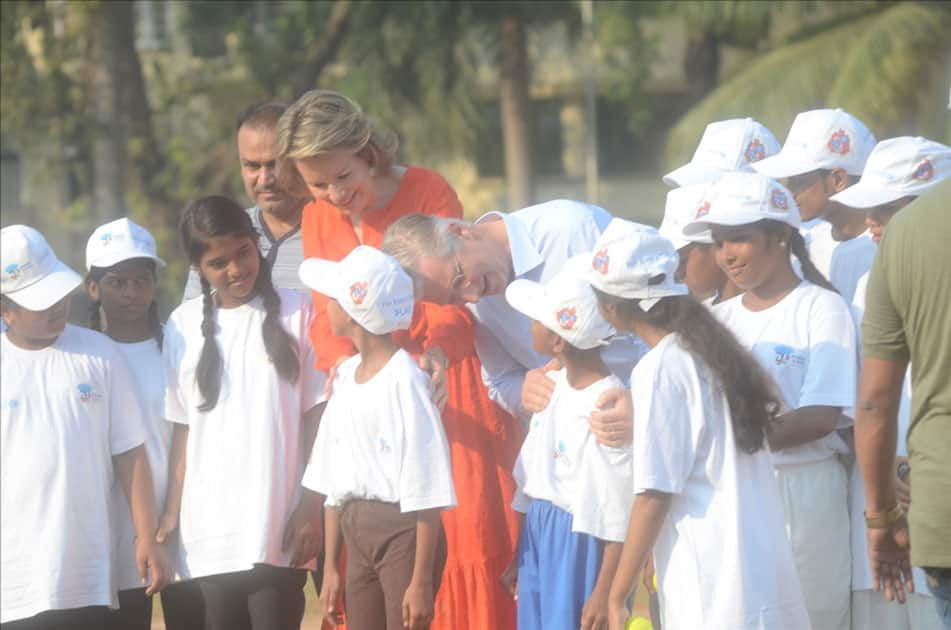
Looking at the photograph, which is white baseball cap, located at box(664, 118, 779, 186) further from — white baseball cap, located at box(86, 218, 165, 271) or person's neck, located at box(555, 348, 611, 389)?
white baseball cap, located at box(86, 218, 165, 271)

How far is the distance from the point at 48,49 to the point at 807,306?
52.4ft

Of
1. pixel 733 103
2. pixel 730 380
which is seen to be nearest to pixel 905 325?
pixel 730 380

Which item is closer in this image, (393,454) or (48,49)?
(393,454)

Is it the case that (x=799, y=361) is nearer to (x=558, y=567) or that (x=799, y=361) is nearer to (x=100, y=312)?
(x=558, y=567)

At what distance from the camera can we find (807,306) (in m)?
4.77

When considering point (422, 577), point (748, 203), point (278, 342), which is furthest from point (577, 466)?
point (278, 342)

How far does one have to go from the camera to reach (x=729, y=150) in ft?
19.4

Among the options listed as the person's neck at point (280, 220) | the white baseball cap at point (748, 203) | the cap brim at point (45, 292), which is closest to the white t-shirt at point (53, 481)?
the cap brim at point (45, 292)

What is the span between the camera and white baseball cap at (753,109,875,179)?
18.1 ft

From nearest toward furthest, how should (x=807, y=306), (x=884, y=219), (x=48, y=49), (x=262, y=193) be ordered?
1. (x=807, y=306)
2. (x=884, y=219)
3. (x=262, y=193)
4. (x=48, y=49)

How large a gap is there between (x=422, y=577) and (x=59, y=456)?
1.15 metres

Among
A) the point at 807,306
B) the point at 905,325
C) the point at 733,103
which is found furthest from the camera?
the point at 733,103

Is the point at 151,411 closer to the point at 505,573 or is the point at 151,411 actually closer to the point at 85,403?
the point at 85,403

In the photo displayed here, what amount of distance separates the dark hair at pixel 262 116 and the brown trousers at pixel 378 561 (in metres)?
1.47
